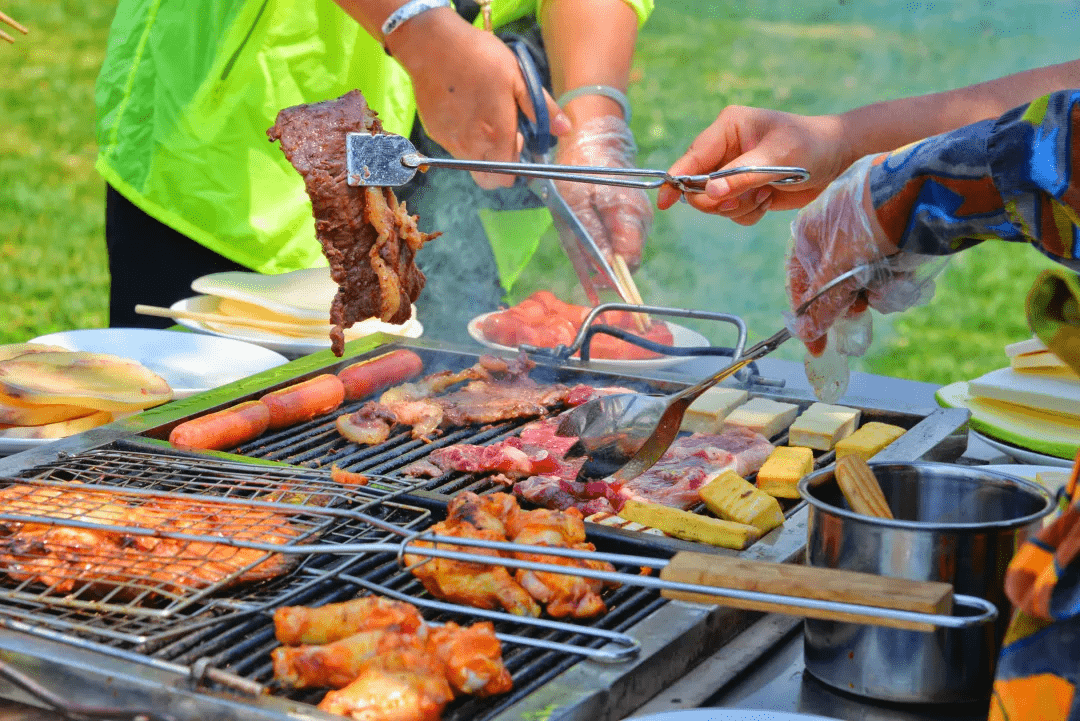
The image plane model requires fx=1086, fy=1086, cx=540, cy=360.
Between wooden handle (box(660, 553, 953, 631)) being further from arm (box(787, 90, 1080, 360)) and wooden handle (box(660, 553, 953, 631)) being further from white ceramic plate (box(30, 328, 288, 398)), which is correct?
white ceramic plate (box(30, 328, 288, 398))

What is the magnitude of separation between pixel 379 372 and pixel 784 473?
1401 millimetres

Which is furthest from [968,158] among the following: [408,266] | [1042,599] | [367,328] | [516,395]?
[367,328]

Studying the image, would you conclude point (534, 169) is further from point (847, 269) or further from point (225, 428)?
point (225, 428)

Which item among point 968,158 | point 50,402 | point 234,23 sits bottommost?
point 50,402

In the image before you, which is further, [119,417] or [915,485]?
[119,417]

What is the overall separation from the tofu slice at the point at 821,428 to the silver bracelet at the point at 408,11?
1800 millimetres

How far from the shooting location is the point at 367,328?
4.07m

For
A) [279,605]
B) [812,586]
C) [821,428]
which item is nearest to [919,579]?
[812,586]

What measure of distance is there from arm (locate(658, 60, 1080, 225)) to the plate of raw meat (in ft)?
2.77

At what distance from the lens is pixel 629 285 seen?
3.89 meters

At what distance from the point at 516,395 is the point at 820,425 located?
3.00 feet

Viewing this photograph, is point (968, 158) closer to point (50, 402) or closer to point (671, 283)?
point (50, 402)

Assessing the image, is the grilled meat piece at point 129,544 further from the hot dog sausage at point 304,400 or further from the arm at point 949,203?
the arm at point 949,203

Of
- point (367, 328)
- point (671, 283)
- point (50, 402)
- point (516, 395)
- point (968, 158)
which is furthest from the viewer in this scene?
point (671, 283)
